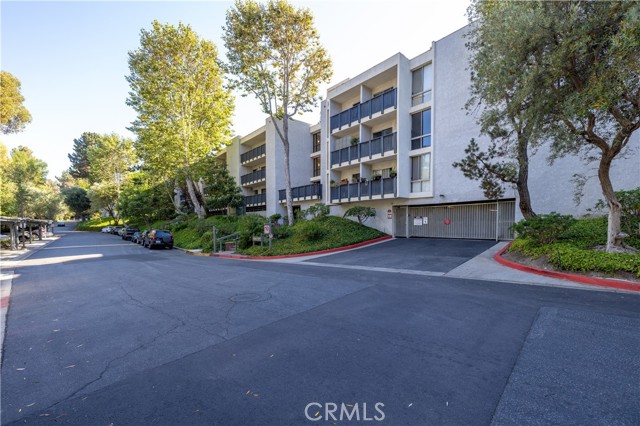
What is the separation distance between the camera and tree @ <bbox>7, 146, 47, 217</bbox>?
3516cm

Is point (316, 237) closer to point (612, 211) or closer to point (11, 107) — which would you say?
point (612, 211)

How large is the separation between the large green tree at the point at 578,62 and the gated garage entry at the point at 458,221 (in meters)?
6.81

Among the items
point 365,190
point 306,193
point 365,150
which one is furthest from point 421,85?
point 306,193

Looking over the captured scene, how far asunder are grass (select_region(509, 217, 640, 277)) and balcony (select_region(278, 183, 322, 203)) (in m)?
14.4

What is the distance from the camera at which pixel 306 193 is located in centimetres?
2316

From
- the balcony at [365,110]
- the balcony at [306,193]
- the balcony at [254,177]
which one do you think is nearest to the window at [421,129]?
the balcony at [365,110]

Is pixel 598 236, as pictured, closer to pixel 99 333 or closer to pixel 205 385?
pixel 205 385

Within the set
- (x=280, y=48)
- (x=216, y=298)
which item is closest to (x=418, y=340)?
(x=216, y=298)

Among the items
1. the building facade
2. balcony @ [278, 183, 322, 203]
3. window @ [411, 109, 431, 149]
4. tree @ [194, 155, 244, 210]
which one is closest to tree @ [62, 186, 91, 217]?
tree @ [194, 155, 244, 210]

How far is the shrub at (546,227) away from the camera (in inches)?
338

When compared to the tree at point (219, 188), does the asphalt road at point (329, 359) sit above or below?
below

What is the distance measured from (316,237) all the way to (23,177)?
4751 cm

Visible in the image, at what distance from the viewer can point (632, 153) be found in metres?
10.3

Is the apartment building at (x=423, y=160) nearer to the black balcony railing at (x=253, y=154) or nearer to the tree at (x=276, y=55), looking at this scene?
the tree at (x=276, y=55)
